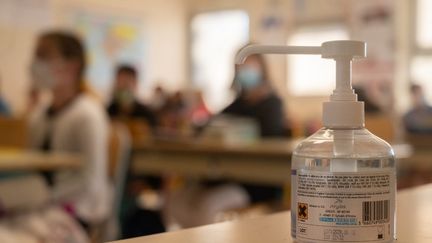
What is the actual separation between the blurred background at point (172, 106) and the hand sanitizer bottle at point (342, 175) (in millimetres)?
33

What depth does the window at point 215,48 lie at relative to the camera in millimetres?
7891

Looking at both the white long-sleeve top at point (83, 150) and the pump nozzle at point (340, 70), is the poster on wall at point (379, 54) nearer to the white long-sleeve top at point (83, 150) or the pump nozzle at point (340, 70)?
the white long-sleeve top at point (83, 150)

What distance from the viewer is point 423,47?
6.24m

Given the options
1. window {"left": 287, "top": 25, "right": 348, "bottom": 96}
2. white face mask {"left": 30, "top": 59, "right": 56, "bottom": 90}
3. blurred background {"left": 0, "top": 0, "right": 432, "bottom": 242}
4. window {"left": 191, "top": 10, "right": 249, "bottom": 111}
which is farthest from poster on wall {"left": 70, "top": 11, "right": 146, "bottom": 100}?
white face mask {"left": 30, "top": 59, "right": 56, "bottom": 90}

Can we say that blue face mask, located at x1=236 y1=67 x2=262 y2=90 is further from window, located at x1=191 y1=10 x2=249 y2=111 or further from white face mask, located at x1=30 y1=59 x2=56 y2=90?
window, located at x1=191 y1=10 x2=249 y2=111

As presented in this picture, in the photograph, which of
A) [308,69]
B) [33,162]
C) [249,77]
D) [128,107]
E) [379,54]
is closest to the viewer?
[33,162]

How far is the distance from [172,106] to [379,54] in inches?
82.5

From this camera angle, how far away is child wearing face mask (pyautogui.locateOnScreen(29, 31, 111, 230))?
2.43m

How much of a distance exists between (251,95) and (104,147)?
1.32 m

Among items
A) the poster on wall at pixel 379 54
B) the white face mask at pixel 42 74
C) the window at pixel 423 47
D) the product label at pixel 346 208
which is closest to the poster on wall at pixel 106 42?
the poster on wall at pixel 379 54

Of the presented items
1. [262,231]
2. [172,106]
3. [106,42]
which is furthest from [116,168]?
[106,42]

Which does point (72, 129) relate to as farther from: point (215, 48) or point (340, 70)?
point (215, 48)

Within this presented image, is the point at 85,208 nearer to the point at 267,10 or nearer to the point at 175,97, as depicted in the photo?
the point at 175,97

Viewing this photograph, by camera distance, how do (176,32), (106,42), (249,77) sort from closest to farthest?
(249,77) → (106,42) → (176,32)
